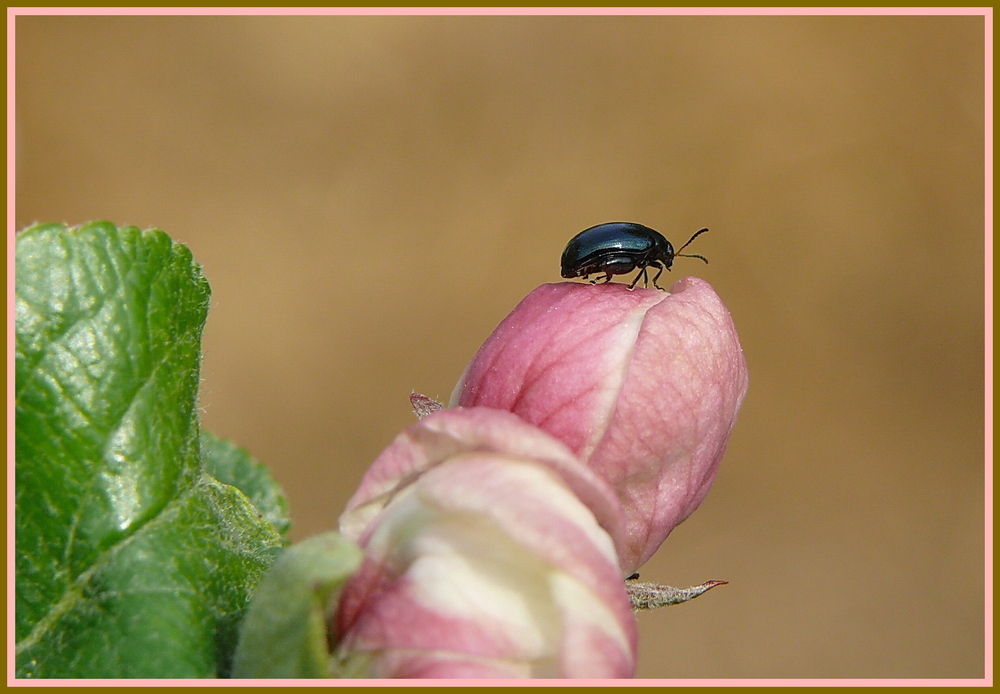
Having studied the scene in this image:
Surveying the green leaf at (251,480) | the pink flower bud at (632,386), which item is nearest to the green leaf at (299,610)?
the pink flower bud at (632,386)

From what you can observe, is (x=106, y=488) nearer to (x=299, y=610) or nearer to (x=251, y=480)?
(x=299, y=610)

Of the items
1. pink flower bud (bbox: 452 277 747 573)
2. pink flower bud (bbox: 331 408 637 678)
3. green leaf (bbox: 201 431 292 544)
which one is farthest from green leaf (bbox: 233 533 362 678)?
green leaf (bbox: 201 431 292 544)

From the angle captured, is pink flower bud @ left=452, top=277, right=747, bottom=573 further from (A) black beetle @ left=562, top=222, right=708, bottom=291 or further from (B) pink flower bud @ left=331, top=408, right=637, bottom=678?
(A) black beetle @ left=562, top=222, right=708, bottom=291

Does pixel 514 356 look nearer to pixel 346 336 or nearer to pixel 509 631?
pixel 509 631

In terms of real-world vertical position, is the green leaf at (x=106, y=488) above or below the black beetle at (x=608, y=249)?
below

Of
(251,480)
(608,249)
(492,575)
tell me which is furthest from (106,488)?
(608,249)

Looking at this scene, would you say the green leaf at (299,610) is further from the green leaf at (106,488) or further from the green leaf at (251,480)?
the green leaf at (251,480)

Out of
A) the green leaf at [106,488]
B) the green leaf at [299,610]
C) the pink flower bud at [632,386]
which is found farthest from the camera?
the pink flower bud at [632,386]
